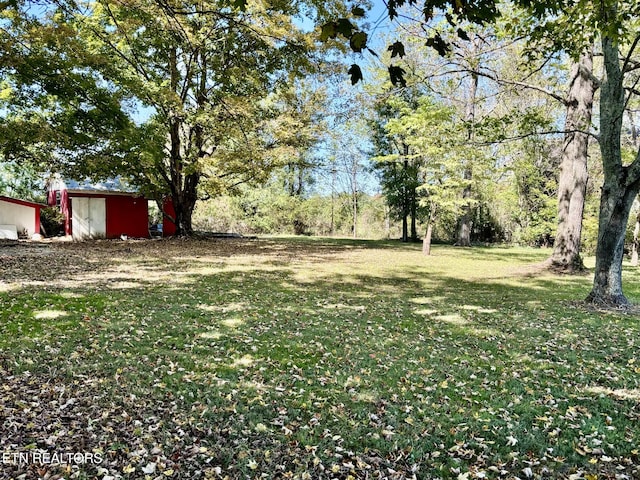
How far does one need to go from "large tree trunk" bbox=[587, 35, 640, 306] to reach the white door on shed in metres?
19.5

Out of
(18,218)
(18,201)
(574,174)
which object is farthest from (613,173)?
(18,218)

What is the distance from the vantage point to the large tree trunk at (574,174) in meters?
11.0

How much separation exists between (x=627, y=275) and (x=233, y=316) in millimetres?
11384

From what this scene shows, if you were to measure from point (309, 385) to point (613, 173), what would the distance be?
6.45m

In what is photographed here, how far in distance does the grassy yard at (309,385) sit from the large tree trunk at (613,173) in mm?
1240

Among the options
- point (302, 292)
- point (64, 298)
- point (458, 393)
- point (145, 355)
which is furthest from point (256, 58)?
point (458, 393)

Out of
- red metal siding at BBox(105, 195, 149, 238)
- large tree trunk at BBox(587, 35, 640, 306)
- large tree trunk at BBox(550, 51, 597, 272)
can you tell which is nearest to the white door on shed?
red metal siding at BBox(105, 195, 149, 238)

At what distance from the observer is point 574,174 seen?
11.5 m

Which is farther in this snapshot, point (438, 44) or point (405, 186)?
point (405, 186)

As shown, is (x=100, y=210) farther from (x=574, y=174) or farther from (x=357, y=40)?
(x=357, y=40)

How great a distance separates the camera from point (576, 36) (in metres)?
6.23

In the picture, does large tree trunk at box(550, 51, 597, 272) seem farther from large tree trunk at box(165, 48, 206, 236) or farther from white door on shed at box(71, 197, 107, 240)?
white door on shed at box(71, 197, 107, 240)

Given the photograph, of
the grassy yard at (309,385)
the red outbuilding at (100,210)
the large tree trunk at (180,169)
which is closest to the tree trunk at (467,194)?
the grassy yard at (309,385)

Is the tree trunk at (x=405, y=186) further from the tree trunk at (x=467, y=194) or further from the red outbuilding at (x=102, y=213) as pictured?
the red outbuilding at (x=102, y=213)
